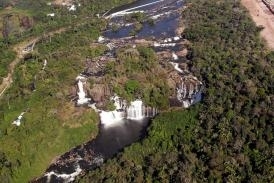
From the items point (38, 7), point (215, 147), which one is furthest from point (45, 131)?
point (38, 7)

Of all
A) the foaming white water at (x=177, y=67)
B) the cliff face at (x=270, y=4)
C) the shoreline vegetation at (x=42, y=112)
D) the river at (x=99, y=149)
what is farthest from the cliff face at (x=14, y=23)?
the cliff face at (x=270, y=4)

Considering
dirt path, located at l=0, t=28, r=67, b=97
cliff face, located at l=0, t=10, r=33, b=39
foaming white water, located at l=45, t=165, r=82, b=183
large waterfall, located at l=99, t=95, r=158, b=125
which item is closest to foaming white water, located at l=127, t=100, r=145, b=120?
large waterfall, located at l=99, t=95, r=158, b=125

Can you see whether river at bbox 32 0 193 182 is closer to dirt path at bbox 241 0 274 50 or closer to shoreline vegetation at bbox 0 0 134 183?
shoreline vegetation at bbox 0 0 134 183

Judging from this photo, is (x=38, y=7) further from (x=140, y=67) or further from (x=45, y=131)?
(x=45, y=131)

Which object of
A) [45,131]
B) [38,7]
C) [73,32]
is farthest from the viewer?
[38,7]

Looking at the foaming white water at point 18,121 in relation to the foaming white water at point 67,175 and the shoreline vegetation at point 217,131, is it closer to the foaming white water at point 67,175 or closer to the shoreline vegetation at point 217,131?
the foaming white water at point 67,175

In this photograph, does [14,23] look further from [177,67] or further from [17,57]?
[177,67]

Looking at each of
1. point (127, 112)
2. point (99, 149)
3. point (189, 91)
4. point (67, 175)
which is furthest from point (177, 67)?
point (67, 175)
